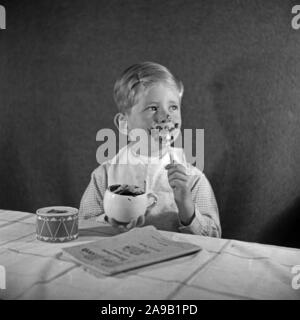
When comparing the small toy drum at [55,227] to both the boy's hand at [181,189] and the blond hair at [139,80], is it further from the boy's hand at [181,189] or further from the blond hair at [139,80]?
the blond hair at [139,80]

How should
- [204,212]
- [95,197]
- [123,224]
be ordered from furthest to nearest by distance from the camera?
[95,197]
[204,212]
[123,224]

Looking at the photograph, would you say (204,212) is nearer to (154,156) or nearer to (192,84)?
(154,156)

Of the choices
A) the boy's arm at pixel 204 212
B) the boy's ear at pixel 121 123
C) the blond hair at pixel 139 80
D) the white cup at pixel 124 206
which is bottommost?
the boy's arm at pixel 204 212

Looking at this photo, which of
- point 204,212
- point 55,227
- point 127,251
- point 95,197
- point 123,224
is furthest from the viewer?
point 95,197

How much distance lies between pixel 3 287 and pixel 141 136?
1023 millimetres

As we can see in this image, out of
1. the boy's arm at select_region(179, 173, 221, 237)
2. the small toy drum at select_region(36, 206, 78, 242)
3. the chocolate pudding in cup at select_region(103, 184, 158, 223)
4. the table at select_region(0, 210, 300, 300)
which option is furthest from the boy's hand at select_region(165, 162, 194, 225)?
the small toy drum at select_region(36, 206, 78, 242)

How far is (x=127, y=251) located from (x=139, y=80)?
3.08 ft

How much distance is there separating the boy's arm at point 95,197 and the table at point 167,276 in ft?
1.93

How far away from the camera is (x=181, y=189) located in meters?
1.43

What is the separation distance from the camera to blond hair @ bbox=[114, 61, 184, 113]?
1669 mm

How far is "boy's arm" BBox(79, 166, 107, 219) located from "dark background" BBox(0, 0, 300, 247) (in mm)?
205

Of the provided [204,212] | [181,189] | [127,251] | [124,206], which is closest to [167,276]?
[127,251]

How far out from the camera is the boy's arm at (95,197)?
1.69 m

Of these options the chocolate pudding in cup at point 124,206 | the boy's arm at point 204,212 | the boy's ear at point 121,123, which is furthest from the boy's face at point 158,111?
the chocolate pudding in cup at point 124,206
